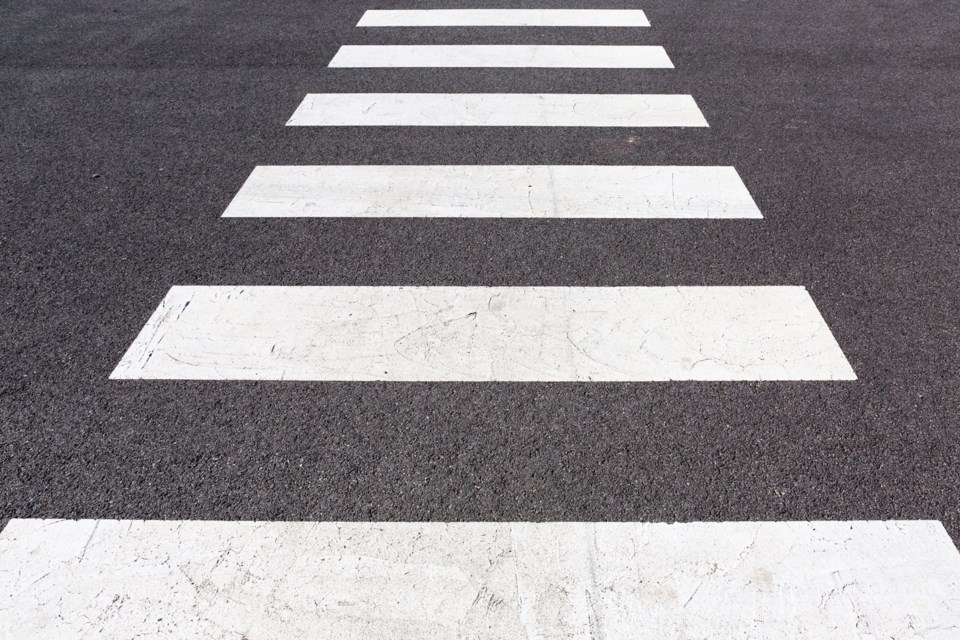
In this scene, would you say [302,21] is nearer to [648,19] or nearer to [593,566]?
[648,19]

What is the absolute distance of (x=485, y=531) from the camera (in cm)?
284

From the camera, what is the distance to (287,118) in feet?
20.1

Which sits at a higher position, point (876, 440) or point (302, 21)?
point (302, 21)

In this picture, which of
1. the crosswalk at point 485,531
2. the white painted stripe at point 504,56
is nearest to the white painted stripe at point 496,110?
the crosswalk at point 485,531

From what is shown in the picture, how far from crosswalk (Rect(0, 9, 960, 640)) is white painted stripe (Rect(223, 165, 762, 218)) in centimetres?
2

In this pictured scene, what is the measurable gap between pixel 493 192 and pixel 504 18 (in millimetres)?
4148

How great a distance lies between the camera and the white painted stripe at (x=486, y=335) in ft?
11.8

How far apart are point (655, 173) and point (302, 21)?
484 cm

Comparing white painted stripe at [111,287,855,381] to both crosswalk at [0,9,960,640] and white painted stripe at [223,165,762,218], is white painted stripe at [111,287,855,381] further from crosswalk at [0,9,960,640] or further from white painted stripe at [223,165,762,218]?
white painted stripe at [223,165,762,218]

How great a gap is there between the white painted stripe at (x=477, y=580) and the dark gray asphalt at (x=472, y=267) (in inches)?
4.1

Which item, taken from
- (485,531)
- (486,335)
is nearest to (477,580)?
(485,531)

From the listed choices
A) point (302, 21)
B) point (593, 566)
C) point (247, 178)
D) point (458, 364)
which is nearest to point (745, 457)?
point (593, 566)

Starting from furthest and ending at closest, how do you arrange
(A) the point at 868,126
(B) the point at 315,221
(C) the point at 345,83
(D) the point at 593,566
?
(C) the point at 345,83
(A) the point at 868,126
(B) the point at 315,221
(D) the point at 593,566

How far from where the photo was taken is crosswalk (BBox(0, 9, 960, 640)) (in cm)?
256
